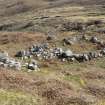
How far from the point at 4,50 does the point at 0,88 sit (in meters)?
24.5

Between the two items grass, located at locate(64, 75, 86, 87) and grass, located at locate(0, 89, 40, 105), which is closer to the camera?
grass, located at locate(0, 89, 40, 105)

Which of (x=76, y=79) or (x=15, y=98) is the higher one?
(x=15, y=98)

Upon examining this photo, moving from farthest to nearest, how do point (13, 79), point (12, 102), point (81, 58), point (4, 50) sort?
1. point (4, 50)
2. point (81, 58)
3. point (13, 79)
4. point (12, 102)

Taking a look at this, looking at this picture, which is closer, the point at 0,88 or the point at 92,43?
the point at 0,88

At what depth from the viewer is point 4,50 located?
52875 mm

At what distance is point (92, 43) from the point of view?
53156 millimetres

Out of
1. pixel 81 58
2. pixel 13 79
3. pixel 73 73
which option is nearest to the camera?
pixel 13 79

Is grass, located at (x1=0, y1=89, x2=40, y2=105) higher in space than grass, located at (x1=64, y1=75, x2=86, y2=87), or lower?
higher

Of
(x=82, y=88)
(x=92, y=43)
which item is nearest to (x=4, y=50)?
(x=92, y=43)

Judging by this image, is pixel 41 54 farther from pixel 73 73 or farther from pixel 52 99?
pixel 52 99

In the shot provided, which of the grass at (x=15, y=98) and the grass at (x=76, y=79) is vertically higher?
the grass at (x=15, y=98)

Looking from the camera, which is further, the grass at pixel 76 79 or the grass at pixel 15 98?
the grass at pixel 76 79

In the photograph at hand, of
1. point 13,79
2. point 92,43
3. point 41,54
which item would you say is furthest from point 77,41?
point 13,79

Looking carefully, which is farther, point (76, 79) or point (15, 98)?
point (76, 79)
